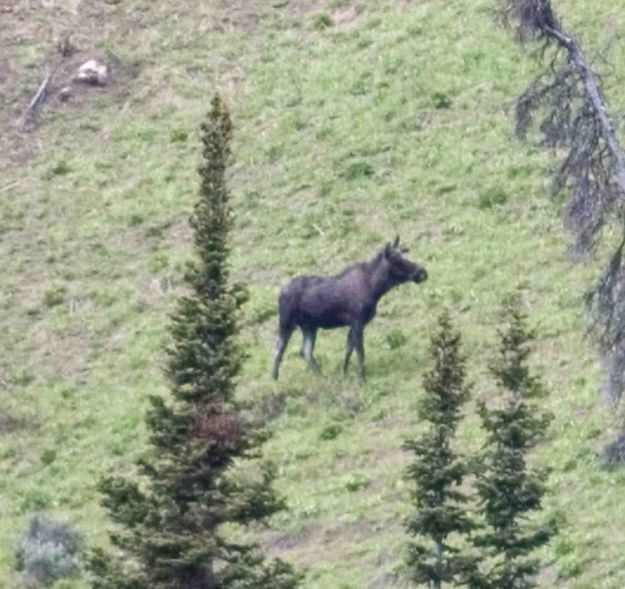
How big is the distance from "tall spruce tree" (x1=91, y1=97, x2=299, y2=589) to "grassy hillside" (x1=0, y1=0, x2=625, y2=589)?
4.13 m

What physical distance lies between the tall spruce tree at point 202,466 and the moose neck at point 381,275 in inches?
532

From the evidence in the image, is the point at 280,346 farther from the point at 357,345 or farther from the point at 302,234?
the point at 302,234

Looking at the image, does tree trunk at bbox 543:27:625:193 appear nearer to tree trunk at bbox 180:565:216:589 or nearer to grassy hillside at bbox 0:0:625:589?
grassy hillside at bbox 0:0:625:589

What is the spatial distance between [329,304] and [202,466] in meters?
13.8

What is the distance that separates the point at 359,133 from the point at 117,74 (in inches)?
288

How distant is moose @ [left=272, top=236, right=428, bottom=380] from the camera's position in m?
30.0

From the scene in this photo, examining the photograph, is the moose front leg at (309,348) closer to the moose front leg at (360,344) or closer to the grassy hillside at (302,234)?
the grassy hillside at (302,234)

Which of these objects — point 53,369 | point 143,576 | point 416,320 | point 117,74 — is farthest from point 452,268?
point 143,576

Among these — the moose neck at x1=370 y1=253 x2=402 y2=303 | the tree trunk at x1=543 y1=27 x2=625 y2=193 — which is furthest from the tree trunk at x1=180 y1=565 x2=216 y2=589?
the moose neck at x1=370 y1=253 x2=402 y2=303

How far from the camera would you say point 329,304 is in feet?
98.6

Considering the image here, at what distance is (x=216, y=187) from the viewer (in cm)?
1692

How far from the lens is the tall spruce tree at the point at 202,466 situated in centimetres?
1630

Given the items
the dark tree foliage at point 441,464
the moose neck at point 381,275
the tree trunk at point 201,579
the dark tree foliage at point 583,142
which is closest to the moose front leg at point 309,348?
the moose neck at point 381,275

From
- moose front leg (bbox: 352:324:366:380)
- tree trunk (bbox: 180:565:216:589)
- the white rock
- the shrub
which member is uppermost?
the white rock
